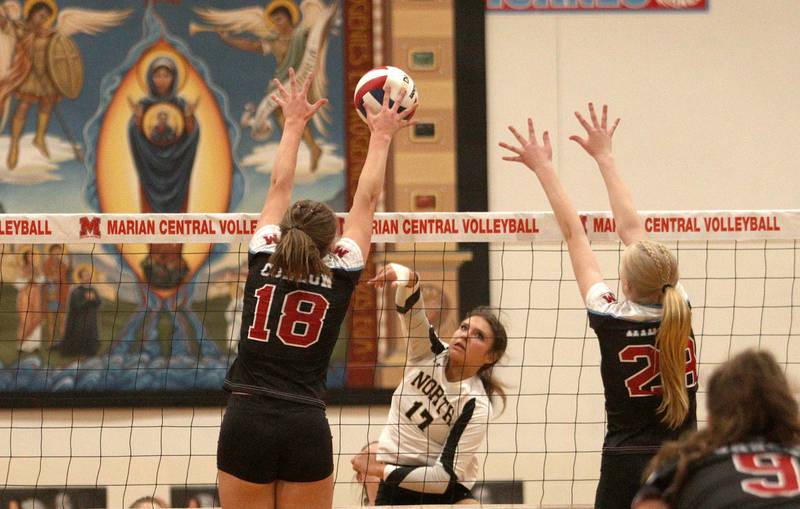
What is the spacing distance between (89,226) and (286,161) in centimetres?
152

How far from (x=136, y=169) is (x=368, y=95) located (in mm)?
4839

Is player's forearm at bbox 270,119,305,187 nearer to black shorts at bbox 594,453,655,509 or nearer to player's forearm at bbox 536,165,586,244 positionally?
player's forearm at bbox 536,165,586,244

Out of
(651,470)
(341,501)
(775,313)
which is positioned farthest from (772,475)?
(775,313)

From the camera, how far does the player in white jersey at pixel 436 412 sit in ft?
18.0

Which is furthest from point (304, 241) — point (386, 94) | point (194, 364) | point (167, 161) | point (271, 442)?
point (167, 161)

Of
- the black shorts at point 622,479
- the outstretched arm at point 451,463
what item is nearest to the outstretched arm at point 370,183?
the black shorts at point 622,479

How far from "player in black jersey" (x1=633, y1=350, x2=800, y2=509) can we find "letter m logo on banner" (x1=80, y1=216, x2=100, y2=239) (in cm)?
348

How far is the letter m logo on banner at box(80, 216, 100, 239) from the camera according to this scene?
514 cm

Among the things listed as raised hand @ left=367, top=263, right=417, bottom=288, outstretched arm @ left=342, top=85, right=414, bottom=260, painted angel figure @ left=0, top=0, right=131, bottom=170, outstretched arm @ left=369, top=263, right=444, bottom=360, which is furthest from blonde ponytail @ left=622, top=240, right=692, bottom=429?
painted angel figure @ left=0, top=0, right=131, bottom=170

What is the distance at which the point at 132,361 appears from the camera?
29.6 feet

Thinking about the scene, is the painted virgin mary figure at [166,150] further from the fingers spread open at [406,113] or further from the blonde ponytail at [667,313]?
the blonde ponytail at [667,313]

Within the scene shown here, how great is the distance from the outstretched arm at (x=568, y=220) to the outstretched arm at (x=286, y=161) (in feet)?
2.70

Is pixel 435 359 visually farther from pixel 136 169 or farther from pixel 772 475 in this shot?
pixel 136 169

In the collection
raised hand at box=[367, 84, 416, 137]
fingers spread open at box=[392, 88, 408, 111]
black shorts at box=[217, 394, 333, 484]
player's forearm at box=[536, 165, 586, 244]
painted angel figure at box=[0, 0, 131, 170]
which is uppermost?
painted angel figure at box=[0, 0, 131, 170]
